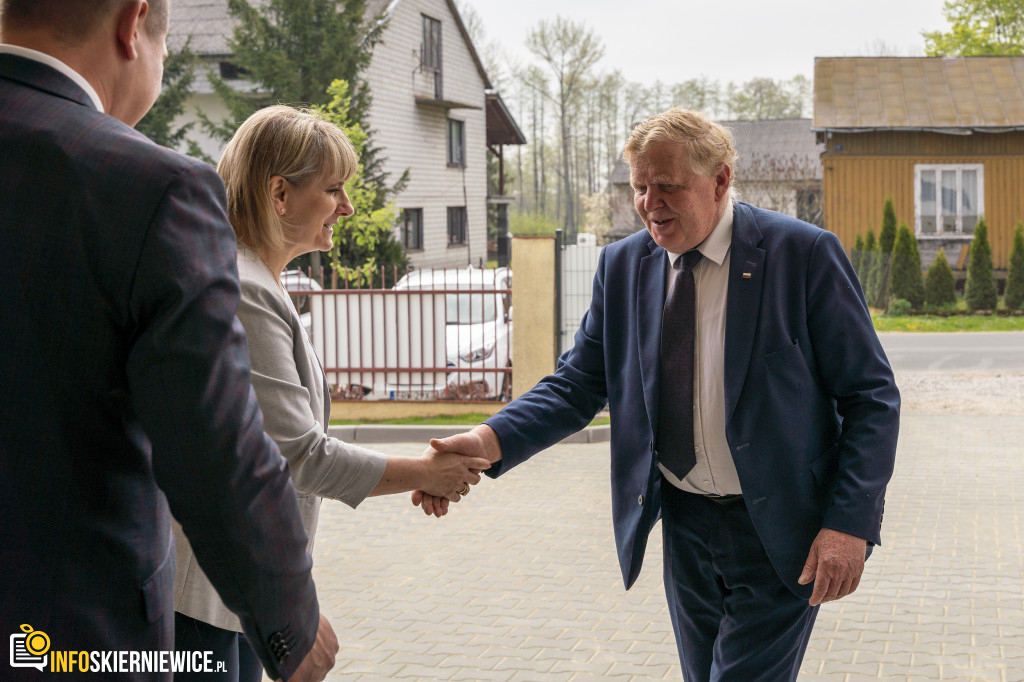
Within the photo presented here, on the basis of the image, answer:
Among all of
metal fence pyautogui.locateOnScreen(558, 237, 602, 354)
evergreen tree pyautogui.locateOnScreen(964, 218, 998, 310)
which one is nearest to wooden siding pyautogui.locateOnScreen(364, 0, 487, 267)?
evergreen tree pyautogui.locateOnScreen(964, 218, 998, 310)

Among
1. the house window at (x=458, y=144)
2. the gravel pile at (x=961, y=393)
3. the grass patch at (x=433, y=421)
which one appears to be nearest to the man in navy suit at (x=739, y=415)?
the grass patch at (x=433, y=421)

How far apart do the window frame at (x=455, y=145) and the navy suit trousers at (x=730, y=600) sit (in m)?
36.3

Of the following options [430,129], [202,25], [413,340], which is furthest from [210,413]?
[430,129]

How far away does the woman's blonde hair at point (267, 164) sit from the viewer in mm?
2971

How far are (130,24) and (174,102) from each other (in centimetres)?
2989

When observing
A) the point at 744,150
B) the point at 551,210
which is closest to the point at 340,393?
the point at 744,150

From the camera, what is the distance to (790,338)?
11.0ft

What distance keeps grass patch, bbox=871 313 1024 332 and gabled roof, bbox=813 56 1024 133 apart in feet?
20.9

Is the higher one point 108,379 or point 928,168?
point 928,168

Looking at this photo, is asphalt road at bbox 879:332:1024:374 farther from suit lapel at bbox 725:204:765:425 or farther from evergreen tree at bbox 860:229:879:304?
suit lapel at bbox 725:204:765:425

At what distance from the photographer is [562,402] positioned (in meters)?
3.92

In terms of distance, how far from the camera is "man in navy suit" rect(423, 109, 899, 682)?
3262mm

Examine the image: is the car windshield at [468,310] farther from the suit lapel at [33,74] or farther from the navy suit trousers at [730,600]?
the suit lapel at [33,74]

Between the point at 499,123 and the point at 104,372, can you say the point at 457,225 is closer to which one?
the point at 499,123
